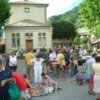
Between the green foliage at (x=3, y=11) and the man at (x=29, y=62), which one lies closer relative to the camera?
the man at (x=29, y=62)

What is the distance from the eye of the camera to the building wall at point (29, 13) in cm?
6244

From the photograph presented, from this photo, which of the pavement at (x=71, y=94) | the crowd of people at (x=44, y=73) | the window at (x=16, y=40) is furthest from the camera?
the window at (x=16, y=40)

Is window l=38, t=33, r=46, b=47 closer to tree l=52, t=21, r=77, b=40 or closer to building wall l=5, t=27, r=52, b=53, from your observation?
building wall l=5, t=27, r=52, b=53

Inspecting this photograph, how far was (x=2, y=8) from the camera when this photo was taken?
170 feet

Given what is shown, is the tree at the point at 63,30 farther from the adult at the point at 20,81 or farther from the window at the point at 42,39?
the adult at the point at 20,81

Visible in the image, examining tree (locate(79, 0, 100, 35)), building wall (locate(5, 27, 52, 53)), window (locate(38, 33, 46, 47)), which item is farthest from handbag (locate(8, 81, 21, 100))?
window (locate(38, 33, 46, 47))

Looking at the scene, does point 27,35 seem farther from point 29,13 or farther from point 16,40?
point 29,13

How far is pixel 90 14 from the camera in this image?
170ft

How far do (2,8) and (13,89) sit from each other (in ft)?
143

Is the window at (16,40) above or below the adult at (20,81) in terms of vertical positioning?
above

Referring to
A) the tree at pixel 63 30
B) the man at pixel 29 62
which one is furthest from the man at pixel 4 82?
the tree at pixel 63 30

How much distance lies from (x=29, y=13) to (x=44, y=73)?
4863cm

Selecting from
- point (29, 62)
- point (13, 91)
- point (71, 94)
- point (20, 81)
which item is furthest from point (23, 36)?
point (13, 91)

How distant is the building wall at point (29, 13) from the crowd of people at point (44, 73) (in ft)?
127
